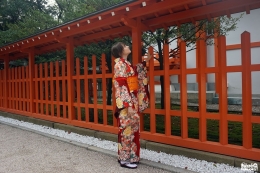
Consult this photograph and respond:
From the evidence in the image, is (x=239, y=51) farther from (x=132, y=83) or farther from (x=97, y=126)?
(x=132, y=83)

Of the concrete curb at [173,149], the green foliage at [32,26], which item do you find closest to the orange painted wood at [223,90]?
the concrete curb at [173,149]

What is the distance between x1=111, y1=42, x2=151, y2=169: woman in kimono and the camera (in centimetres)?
316

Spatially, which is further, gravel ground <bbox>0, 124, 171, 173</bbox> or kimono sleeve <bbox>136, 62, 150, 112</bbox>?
kimono sleeve <bbox>136, 62, 150, 112</bbox>

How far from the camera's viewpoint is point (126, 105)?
314 cm

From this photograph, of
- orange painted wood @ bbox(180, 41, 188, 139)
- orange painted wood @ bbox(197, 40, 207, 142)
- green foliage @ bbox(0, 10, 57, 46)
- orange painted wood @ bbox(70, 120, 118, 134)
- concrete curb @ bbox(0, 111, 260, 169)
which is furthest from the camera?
green foliage @ bbox(0, 10, 57, 46)

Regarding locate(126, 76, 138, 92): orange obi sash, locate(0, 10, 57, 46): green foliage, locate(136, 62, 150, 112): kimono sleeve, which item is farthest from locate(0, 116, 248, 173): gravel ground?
locate(0, 10, 57, 46): green foliage

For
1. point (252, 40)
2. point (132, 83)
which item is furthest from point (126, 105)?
point (252, 40)

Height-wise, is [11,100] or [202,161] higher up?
[11,100]

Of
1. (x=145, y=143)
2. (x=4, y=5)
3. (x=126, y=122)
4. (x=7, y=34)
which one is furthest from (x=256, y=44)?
(x=4, y=5)

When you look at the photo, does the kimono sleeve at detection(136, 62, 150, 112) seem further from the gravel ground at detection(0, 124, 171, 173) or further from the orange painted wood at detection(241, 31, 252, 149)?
the orange painted wood at detection(241, 31, 252, 149)

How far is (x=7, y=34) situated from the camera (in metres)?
9.45

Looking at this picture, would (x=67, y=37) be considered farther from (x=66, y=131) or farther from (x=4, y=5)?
(x=4, y=5)

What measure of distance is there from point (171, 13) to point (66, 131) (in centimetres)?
382
